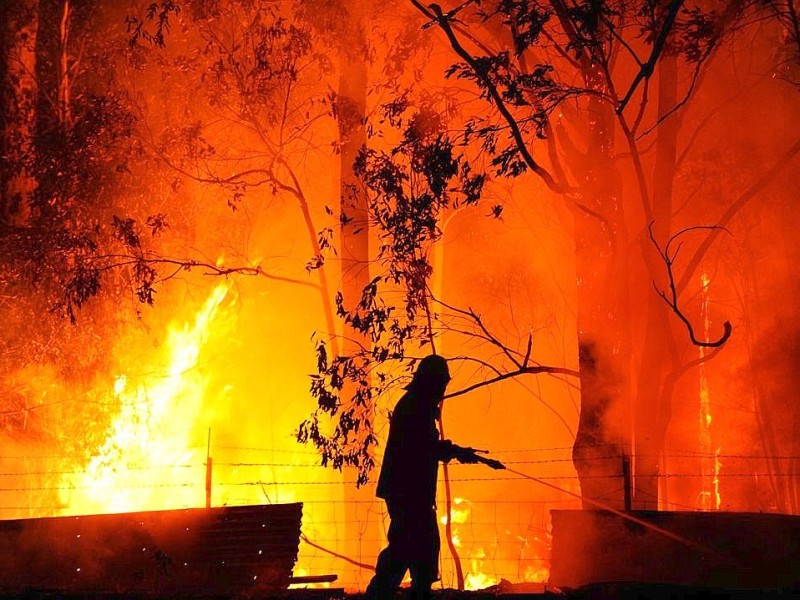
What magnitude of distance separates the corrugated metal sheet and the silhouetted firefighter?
2.50 m

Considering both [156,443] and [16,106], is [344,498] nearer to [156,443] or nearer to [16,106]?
[156,443]

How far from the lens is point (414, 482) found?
20.5 feet

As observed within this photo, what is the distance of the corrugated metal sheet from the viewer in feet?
27.9

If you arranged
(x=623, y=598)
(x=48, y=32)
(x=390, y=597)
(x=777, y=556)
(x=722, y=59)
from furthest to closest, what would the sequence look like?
1. (x=48, y=32)
2. (x=722, y=59)
3. (x=777, y=556)
4. (x=623, y=598)
5. (x=390, y=597)

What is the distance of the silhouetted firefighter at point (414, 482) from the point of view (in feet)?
20.5

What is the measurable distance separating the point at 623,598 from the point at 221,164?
39.2 ft

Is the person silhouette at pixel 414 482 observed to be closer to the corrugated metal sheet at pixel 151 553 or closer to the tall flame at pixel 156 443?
the corrugated metal sheet at pixel 151 553

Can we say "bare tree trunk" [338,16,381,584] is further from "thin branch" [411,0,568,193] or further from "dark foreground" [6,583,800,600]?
"dark foreground" [6,583,800,600]

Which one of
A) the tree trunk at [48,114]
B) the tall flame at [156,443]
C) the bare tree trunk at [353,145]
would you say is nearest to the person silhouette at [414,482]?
the bare tree trunk at [353,145]

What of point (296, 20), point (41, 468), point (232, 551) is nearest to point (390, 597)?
point (232, 551)

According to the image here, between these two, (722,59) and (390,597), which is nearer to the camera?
(390,597)

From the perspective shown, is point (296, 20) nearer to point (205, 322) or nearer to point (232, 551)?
point (205, 322)

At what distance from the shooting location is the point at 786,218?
16938 mm

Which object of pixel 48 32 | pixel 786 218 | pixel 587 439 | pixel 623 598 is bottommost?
pixel 623 598
